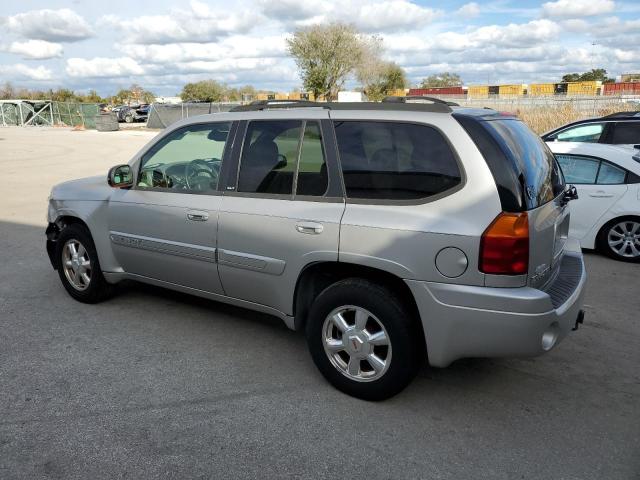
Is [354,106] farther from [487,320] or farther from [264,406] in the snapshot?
[264,406]

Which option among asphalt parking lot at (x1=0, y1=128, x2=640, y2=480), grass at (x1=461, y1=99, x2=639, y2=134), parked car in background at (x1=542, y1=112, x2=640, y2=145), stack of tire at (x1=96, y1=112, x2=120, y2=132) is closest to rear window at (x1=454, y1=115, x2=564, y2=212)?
asphalt parking lot at (x1=0, y1=128, x2=640, y2=480)

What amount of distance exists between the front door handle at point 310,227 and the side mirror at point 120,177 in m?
1.85

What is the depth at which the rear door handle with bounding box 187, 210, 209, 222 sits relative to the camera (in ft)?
13.8

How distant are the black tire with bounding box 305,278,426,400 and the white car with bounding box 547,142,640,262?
15.5ft

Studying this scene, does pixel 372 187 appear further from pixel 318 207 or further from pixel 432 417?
pixel 432 417

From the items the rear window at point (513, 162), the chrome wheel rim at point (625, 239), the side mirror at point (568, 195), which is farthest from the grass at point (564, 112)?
the rear window at point (513, 162)

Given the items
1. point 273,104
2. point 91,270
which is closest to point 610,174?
point 273,104

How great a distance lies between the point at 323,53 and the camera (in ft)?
153

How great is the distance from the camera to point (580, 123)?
31.5 feet

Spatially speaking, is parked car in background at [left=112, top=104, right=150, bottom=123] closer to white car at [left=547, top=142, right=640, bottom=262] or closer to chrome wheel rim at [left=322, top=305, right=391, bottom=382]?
white car at [left=547, top=142, right=640, bottom=262]

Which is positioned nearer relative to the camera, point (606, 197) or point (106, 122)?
point (606, 197)

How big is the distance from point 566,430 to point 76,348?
3.43 metres

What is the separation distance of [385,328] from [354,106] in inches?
57.4

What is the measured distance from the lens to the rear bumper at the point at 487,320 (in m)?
3.08
